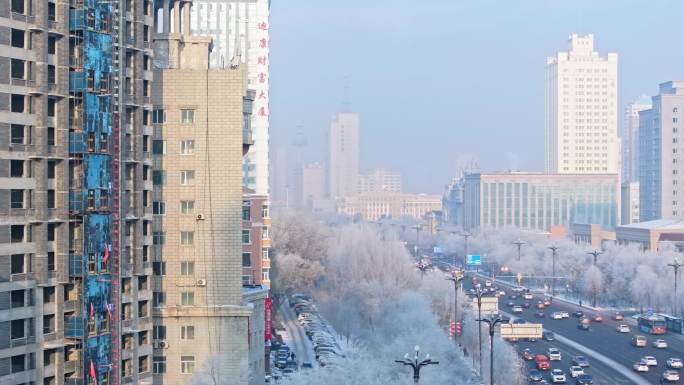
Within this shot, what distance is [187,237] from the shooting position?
21.9 metres

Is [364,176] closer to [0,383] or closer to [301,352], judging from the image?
[301,352]

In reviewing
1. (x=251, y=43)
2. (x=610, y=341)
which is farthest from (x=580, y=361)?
(x=251, y=43)

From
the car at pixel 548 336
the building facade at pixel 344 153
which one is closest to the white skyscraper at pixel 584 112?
the building facade at pixel 344 153

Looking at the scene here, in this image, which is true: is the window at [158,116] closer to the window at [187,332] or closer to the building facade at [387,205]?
the window at [187,332]

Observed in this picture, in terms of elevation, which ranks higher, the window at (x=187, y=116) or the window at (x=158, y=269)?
the window at (x=187, y=116)

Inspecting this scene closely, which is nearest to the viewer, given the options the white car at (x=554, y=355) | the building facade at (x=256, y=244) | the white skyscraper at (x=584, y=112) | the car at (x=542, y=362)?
the car at (x=542, y=362)

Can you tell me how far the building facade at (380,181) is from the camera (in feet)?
623

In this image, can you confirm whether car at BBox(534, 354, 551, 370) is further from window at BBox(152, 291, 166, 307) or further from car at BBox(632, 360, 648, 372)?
window at BBox(152, 291, 166, 307)

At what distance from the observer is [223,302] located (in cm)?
2161

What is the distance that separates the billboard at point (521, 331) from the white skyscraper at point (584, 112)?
304 feet

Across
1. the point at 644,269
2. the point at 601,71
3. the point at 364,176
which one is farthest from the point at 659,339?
the point at 364,176

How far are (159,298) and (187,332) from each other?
2.75ft

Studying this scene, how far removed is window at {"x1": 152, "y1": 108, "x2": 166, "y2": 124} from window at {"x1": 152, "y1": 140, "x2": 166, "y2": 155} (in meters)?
0.37

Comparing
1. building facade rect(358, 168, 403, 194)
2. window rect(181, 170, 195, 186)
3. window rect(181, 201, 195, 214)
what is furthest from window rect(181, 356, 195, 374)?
building facade rect(358, 168, 403, 194)
